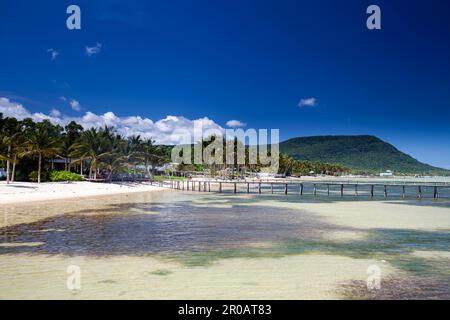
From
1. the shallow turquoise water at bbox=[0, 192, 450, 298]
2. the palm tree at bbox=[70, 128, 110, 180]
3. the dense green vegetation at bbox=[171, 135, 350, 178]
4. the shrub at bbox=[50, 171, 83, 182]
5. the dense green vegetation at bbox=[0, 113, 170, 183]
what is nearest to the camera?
the shallow turquoise water at bbox=[0, 192, 450, 298]

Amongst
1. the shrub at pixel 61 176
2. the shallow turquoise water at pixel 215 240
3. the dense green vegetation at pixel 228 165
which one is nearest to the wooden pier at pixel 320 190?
the shrub at pixel 61 176

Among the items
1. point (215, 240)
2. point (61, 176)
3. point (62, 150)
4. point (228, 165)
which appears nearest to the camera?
point (215, 240)

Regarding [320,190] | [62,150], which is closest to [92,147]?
[62,150]

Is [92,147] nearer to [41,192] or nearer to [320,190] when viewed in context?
[41,192]

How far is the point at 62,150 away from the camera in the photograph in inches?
2400

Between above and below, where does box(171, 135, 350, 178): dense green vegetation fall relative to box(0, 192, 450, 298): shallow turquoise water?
above

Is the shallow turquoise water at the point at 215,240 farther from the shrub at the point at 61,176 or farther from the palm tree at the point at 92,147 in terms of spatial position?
the palm tree at the point at 92,147

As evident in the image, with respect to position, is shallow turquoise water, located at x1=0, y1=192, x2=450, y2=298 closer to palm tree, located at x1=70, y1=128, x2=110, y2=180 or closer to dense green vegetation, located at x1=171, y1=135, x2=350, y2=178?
palm tree, located at x1=70, y1=128, x2=110, y2=180

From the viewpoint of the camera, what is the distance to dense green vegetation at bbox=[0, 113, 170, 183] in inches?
1806

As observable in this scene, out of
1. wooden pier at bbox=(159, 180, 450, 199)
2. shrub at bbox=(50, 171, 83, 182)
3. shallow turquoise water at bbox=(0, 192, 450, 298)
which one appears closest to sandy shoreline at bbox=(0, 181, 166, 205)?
shrub at bbox=(50, 171, 83, 182)

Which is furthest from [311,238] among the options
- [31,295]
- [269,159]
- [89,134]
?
[269,159]

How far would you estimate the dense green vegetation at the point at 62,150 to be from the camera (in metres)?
45.9
